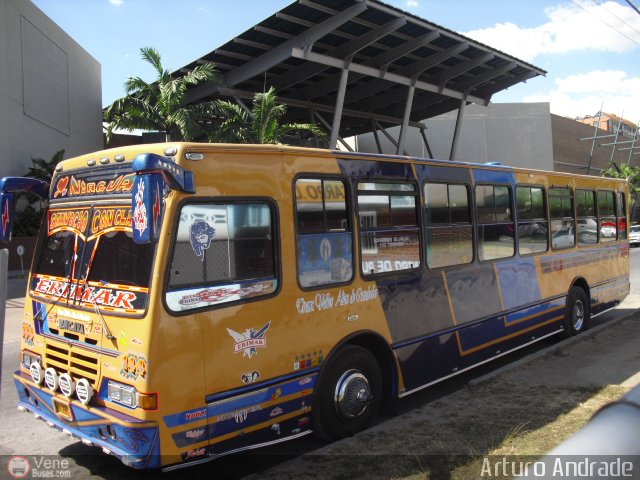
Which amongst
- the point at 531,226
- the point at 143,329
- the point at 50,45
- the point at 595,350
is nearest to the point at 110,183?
the point at 143,329

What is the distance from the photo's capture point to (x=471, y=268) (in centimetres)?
643

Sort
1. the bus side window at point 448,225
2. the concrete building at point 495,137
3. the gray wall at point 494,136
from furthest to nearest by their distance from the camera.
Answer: the gray wall at point 494,136 → the concrete building at point 495,137 → the bus side window at point 448,225

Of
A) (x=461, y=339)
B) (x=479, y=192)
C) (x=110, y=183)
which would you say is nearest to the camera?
(x=110, y=183)

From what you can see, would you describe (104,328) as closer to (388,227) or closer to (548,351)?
(388,227)

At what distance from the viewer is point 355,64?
2197cm

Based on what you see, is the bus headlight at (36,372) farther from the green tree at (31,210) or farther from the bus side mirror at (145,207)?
the green tree at (31,210)

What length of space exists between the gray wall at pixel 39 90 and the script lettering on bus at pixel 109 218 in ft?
66.3

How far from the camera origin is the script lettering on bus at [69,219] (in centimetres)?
430

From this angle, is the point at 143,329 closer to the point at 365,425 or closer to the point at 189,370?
the point at 189,370

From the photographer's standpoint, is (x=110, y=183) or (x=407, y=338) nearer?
(x=110, y=183)

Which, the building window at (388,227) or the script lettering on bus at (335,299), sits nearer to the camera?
the script lettering on bus at (335,299)

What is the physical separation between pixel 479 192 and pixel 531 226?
5.06ft

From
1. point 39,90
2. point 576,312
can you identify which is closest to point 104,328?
point 576,312

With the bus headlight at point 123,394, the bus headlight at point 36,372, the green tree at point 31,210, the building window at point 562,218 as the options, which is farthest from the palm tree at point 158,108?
the bus headlight at point 123,394
